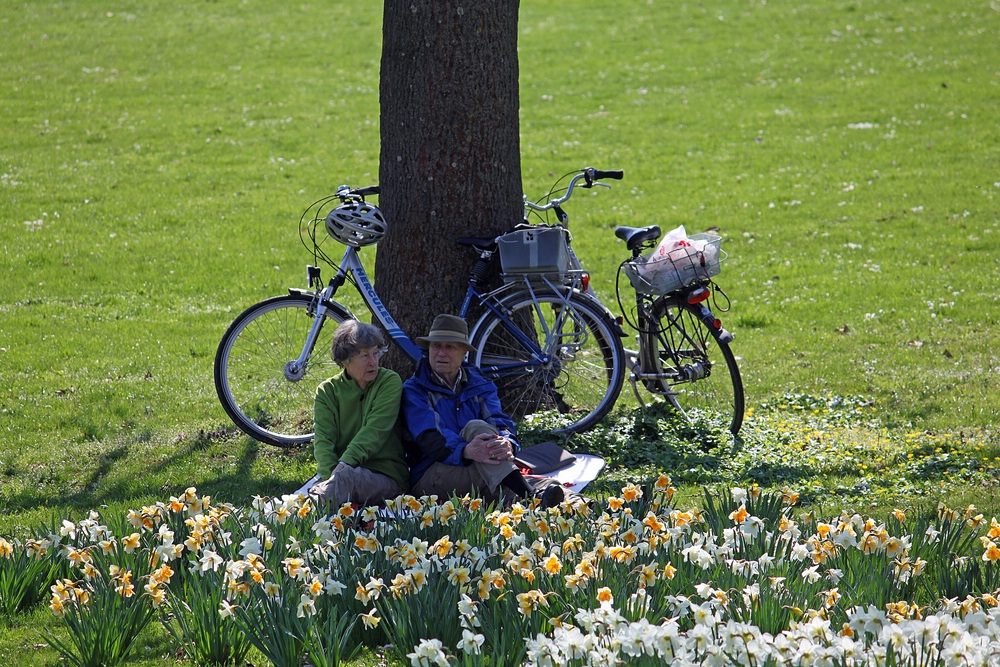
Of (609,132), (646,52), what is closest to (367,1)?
(646,52)

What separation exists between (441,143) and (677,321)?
5.99 feet

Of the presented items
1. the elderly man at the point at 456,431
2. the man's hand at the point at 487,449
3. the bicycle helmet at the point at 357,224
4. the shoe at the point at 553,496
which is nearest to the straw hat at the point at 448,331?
the elderly man at the point at 456,431

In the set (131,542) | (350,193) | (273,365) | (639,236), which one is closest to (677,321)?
(639,236)

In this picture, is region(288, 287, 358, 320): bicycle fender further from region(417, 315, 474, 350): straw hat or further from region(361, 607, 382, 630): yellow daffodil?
region(361, 607, 382, 630): yellow daffodil

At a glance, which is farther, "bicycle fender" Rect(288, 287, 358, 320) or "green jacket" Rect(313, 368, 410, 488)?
"bicycle fender" Rect(288, 287, 358, 320)

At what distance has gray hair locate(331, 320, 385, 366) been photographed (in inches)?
196

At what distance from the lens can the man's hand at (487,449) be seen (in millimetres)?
4805

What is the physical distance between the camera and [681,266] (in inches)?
247

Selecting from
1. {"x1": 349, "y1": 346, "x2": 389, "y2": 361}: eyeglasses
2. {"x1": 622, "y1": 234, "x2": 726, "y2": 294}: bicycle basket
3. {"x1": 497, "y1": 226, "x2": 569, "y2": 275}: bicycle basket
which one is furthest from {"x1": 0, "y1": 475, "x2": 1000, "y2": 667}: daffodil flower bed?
{"x1": 622, "y1": 234, "x2": 726, "y2": 294}: bicycle basket

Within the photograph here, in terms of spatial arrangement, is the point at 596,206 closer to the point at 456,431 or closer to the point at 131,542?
the point at 456,431

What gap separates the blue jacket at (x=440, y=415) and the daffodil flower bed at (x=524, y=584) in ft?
1.92

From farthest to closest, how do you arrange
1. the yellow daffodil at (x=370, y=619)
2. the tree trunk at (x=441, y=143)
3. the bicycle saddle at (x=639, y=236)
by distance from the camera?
the bicycle saddle at (x=639, y=236) → the tree trunk at (x=441, y=143) → the yellow daffodil at (x=370, y=619)

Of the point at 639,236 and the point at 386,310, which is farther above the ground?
the point at 639,236

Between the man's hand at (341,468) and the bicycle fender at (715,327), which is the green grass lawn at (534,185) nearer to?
the bicycle fender at (715,327)
